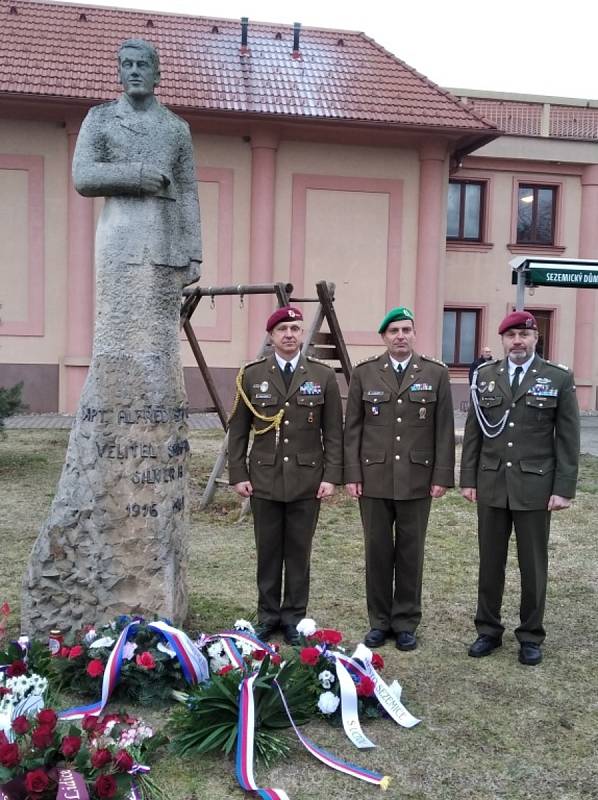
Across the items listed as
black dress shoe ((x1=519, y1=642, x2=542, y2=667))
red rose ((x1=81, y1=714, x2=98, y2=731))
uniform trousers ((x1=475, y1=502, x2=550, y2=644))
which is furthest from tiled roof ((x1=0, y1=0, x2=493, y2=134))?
red rose ((x1=81, y1=714, x2=98, y2=731))

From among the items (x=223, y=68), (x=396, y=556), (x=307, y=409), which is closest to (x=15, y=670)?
(x=307, y=409)

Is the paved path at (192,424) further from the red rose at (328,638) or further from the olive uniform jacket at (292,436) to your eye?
the red rose at (328,638)

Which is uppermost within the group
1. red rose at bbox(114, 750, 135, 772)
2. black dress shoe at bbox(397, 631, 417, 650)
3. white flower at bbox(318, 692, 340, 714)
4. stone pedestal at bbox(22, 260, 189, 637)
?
stone pedestal at bbox(22, 260, 189, 637)

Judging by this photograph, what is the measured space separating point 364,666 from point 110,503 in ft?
4.58

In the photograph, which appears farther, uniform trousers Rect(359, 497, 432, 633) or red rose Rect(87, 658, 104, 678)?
uniform trousers Rect(359, 497, 432, 633)

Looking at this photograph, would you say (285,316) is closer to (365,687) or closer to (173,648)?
(173,648)

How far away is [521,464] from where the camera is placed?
3973 mm

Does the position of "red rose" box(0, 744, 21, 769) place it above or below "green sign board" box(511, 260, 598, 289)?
below

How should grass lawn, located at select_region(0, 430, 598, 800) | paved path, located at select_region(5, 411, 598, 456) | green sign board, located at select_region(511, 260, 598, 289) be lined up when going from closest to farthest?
grass lawn, located at select_region(0, 430, 598, 800)
green sign board, located at select_region(511, 260, 598, 289)
paved path, located at select_region(5, 411, 598, 456)

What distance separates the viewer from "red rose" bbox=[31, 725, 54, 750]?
264 centimetres

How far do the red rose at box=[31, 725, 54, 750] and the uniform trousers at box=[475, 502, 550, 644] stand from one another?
2.34 meters

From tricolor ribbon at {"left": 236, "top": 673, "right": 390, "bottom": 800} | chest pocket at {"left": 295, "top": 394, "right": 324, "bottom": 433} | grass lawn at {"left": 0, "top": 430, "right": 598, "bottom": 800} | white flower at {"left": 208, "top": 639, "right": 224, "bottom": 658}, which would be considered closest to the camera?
tricolor ribbon at {"left": 236, "top": 673, "right": 390, "bottom": 800}

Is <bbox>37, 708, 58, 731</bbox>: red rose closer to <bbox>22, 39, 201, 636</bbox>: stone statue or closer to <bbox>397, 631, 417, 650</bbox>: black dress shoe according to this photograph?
<bbox>22, 39, 201, 636</bbox>: stone statue

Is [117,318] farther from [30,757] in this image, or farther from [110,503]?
[30,757]
